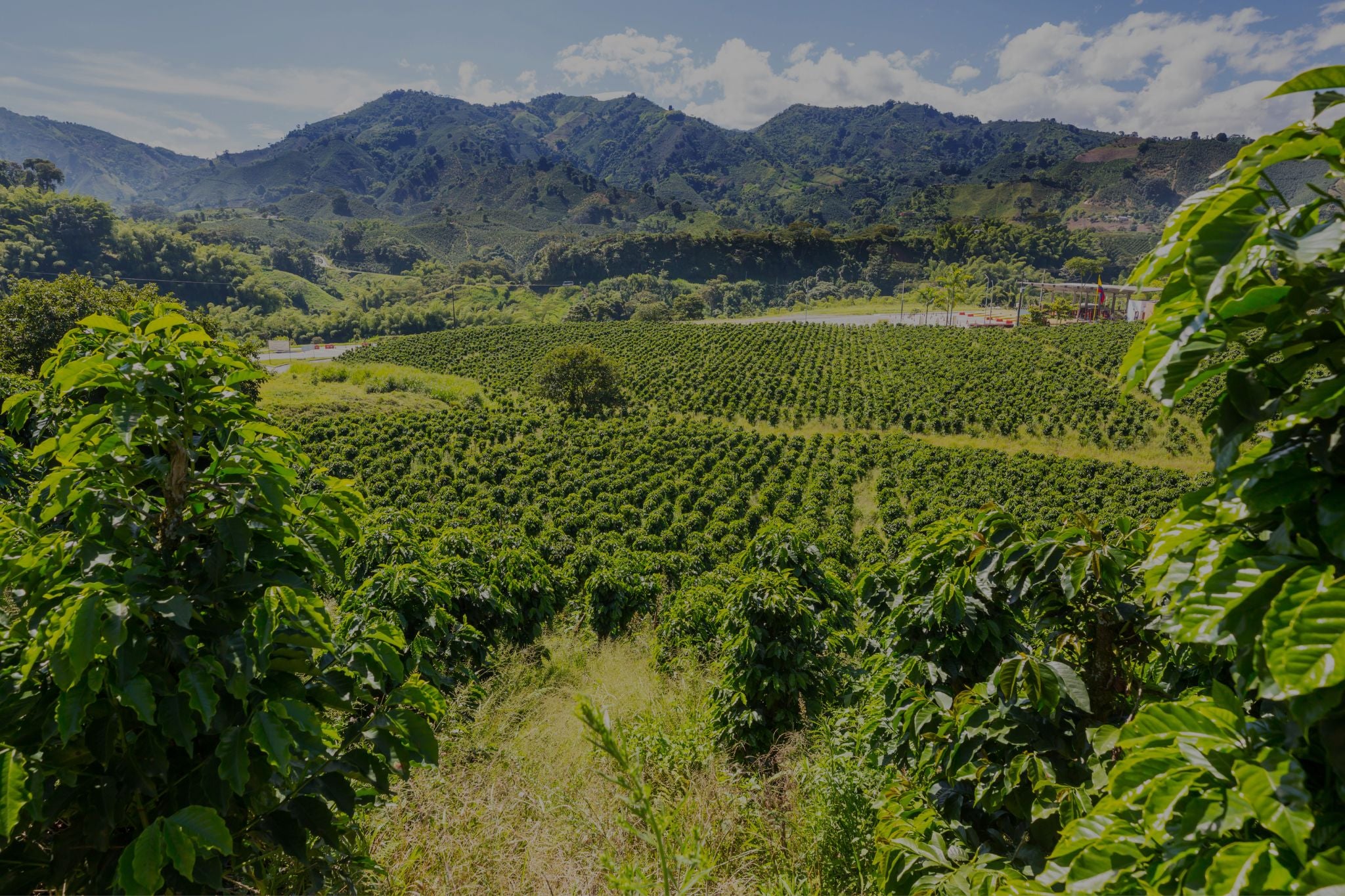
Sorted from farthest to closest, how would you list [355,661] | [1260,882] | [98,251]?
1. [98,251]
2. [355,661]
3. [1260,882]

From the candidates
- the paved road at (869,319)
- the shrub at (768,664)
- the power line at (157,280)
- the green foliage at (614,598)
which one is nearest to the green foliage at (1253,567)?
the shrub at (768,664)

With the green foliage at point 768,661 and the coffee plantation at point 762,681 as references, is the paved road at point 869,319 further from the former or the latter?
the coffee plantation at point 762,681

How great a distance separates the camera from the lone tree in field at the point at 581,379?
45094 millimetres

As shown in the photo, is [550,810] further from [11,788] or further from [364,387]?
[364,387]

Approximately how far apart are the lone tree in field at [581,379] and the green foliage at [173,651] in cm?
4285

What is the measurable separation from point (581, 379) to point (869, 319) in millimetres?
61955

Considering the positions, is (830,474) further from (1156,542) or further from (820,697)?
(1156,542)

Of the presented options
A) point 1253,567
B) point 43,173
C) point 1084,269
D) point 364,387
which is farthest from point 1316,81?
point 43,173

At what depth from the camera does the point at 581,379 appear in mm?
45656

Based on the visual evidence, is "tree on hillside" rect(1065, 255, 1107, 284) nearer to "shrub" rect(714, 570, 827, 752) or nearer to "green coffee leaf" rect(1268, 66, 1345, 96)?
"shrub" rect(714, 570, 827, 752)

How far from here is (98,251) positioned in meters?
116

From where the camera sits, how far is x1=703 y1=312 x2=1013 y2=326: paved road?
8688 cm

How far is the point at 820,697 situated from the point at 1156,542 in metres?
5.61

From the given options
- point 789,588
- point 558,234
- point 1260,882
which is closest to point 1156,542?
point 1260,882
